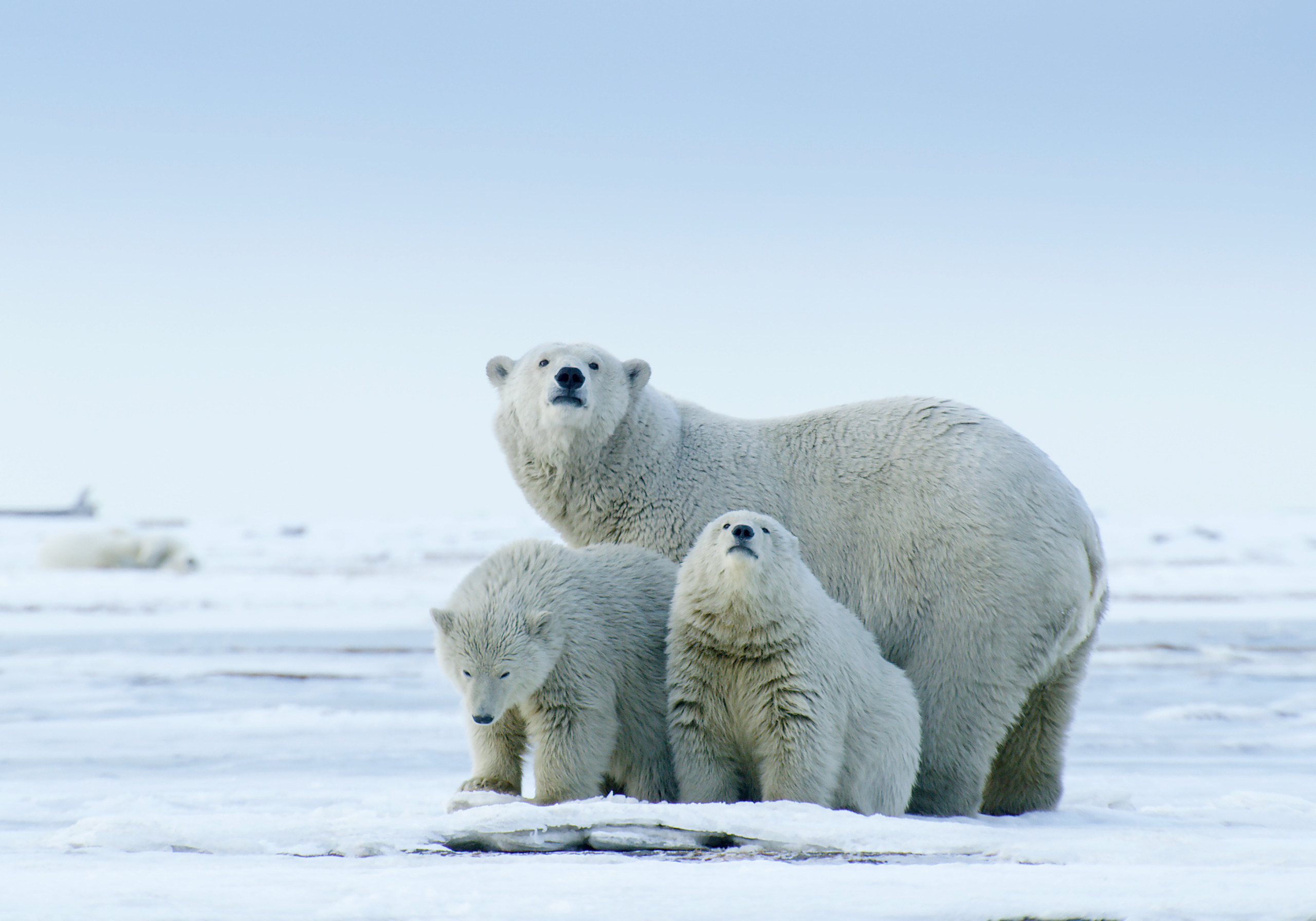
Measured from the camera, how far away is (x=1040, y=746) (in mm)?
5301

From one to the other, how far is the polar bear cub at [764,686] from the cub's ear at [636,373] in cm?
105

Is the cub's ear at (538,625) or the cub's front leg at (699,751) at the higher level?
the cub's ear at (538,625)

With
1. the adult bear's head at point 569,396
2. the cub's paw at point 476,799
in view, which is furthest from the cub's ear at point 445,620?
the adult bear's head at point 569,396

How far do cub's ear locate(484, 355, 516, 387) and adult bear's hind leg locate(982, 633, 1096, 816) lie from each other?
8.12 feet

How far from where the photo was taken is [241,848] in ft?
12.2

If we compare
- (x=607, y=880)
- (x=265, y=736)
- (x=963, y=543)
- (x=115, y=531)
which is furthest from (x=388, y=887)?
(x=115, y=531)

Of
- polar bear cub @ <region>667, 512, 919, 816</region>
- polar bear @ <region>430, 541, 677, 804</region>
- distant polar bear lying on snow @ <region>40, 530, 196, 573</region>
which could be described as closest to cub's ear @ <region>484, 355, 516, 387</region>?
polar bear @ <region>430, 541, 677, 804</region>

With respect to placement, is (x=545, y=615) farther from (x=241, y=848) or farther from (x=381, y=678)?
(x=381, y=678)

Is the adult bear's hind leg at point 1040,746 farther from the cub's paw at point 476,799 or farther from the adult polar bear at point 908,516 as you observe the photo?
the cub's paw at point 476,799

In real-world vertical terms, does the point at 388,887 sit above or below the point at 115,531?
above

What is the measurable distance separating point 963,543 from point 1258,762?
3.56m

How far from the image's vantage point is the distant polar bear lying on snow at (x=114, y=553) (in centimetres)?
2345

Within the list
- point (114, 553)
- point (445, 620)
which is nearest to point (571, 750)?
point (445, 620)

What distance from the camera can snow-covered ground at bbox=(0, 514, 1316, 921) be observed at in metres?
2.95
